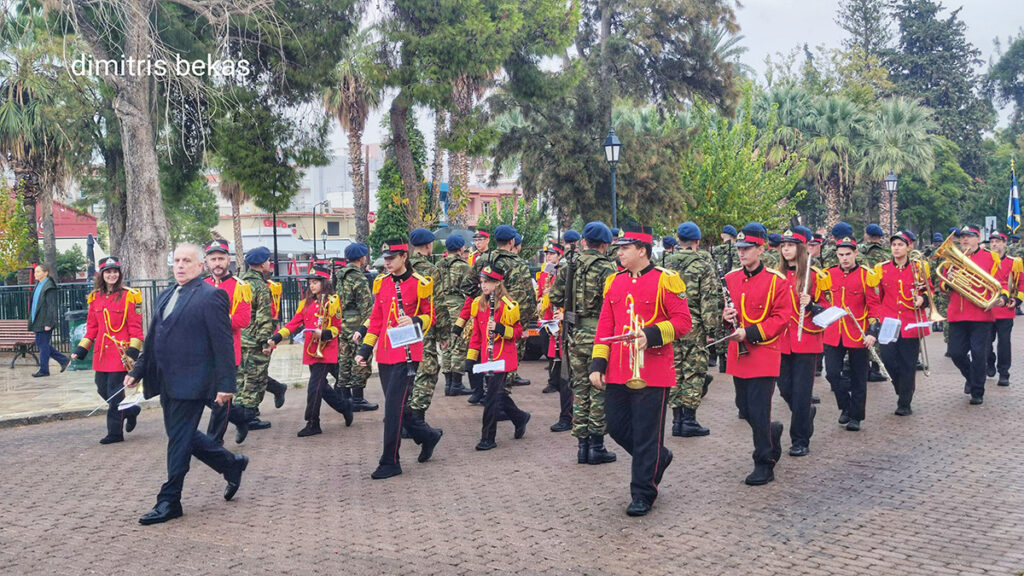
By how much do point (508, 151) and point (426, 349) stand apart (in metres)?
19.8

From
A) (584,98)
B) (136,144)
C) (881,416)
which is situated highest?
(584,98)

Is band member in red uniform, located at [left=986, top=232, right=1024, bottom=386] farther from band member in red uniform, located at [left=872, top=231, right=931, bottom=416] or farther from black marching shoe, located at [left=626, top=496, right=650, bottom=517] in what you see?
black marching shoe, located at [left=626, top=496, right=650, bottom=517]

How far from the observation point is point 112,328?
9.48 m

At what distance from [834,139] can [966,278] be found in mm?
27468

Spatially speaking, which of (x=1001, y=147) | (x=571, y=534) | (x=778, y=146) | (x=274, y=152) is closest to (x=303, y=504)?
(x=571, y=534)

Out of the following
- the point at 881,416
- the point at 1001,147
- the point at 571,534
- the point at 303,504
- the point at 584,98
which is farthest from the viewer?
the point at 1001,147

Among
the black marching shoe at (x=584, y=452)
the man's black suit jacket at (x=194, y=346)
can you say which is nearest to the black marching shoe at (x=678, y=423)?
the black marching shoe at (x=584, y=452)

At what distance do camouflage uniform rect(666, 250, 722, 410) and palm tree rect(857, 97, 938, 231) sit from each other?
29.5 meters

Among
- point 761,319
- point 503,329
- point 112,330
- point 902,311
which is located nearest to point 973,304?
point 902,311

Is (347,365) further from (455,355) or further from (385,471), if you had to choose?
(385,471)

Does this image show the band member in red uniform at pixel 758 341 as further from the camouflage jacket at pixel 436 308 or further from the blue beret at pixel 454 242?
the blue beret at pixel 454 242

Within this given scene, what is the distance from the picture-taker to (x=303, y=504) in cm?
695

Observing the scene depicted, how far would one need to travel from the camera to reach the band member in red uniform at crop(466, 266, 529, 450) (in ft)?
29.0

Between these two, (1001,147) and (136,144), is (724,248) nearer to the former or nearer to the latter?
(136,144)
